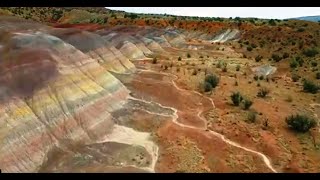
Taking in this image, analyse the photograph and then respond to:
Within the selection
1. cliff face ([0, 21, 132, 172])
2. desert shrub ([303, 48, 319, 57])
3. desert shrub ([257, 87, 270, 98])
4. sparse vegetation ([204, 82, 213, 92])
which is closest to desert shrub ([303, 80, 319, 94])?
desert shrub ([257, 87, 270, 98])

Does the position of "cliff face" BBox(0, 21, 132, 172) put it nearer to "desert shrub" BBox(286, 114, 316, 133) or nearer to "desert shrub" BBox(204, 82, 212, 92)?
"desert shrub" BBox(204, 82, 212, 92)

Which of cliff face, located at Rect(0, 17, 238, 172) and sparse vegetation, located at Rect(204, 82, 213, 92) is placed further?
sparse vegetation, located at Rect(204, 82, 213, 92)

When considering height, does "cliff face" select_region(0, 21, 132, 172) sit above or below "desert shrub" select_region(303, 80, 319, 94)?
above

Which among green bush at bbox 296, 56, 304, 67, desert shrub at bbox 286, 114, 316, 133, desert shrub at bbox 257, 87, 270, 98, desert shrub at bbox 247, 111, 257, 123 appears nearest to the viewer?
desert shrub at bbox 286, 114, 316, 133

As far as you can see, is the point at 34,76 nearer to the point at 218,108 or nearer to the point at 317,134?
the point at 218,108

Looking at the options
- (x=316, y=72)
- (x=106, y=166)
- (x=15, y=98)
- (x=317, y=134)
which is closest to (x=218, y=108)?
(x=317, y=134)

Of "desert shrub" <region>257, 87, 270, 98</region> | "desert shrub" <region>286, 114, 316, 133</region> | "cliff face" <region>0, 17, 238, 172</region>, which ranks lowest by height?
"desert shrub" <region>257, 87, 270, 98</region>

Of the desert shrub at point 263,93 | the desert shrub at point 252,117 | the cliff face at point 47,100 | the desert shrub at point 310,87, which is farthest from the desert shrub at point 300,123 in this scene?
the desert shrub at point 310,87

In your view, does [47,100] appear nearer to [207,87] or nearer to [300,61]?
[207,87]

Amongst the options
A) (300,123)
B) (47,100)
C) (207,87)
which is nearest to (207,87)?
(207,87)
